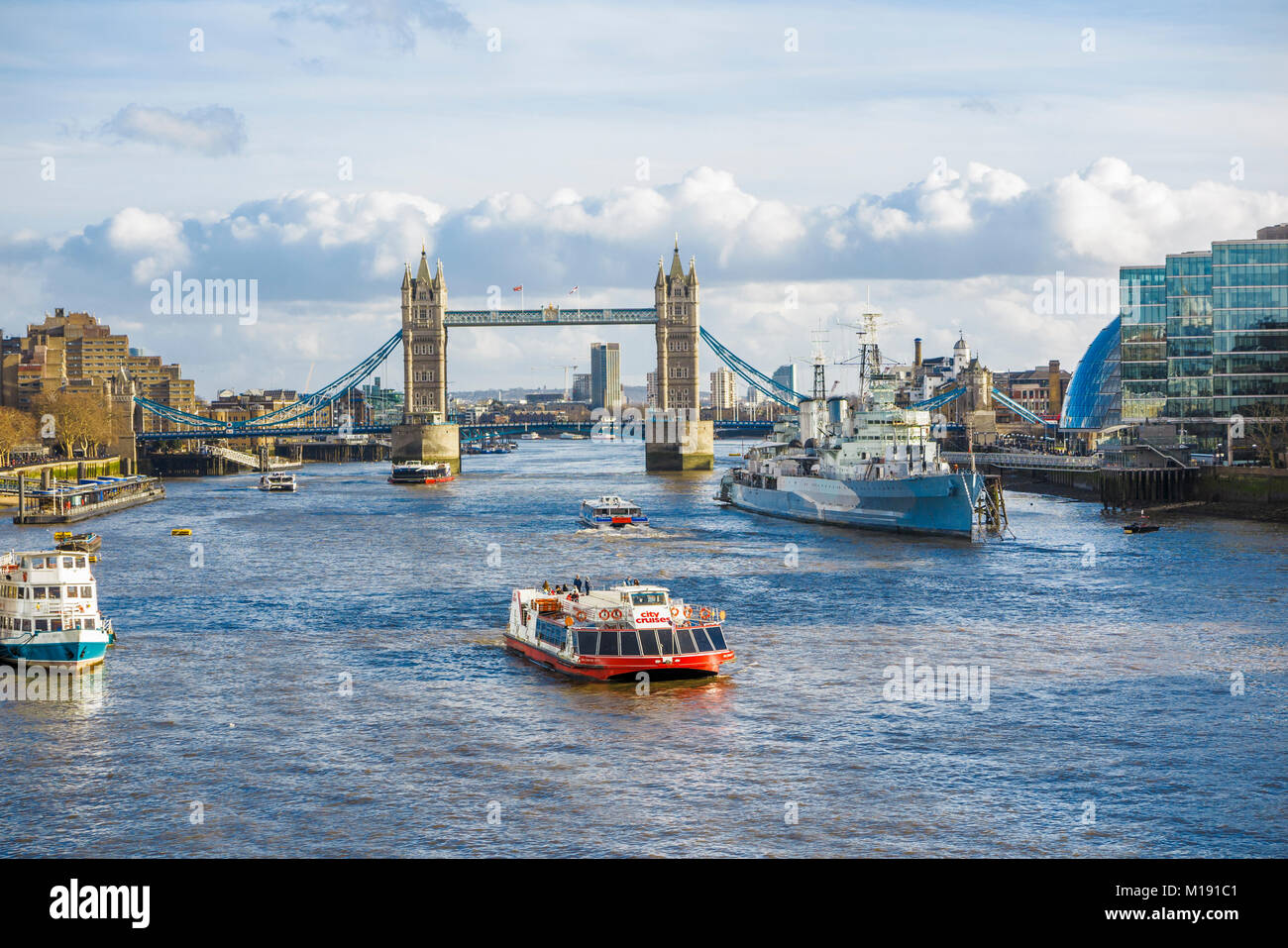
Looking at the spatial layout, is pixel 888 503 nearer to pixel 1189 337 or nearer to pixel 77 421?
pixel 1189 337

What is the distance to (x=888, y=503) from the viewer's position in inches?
3465

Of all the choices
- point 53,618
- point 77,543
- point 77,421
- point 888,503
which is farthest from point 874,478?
point 77,421

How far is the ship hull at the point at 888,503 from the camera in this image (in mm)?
82625

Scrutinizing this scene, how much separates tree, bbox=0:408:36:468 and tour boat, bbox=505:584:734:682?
116 m

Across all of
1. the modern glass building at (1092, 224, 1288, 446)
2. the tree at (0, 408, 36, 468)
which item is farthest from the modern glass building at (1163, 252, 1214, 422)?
the tree at (0, 408, 36, 468)

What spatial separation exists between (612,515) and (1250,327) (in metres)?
56.5

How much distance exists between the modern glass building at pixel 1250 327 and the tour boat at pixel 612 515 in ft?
172

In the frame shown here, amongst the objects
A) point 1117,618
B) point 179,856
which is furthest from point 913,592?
point 179,856

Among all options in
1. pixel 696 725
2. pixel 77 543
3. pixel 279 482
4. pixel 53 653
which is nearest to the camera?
pixel 696 725

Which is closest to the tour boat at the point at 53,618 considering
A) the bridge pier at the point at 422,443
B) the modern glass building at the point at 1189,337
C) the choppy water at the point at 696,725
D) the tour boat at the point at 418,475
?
the choppy water at the point at 696,725

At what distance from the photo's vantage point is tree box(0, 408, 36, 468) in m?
140

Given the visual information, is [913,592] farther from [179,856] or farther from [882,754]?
[179,856]

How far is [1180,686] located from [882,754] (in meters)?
12.3
